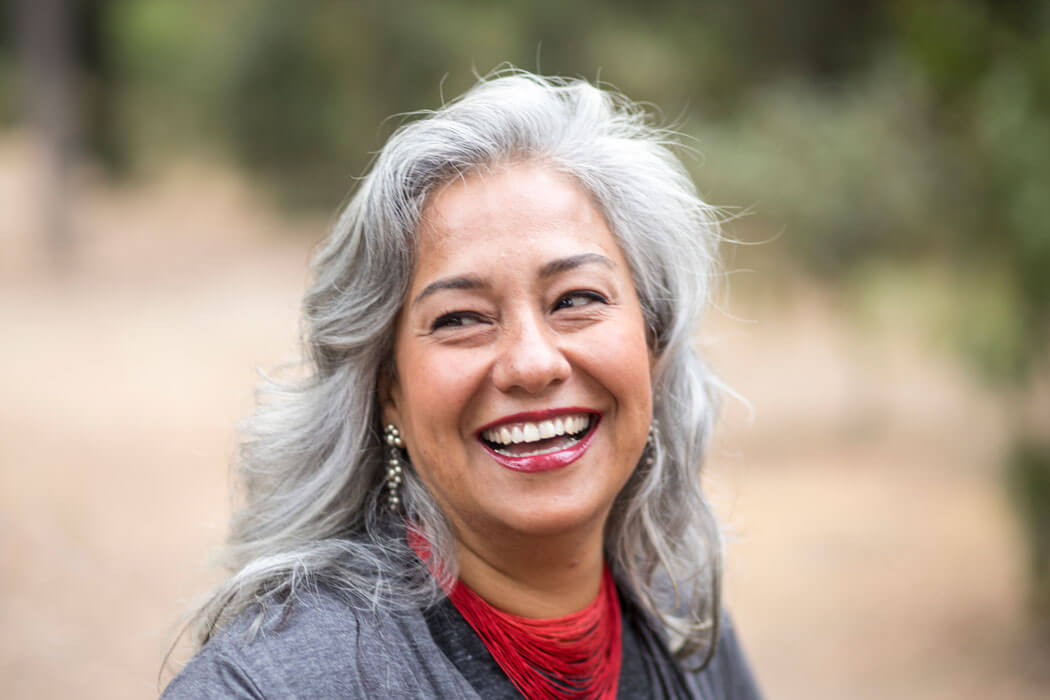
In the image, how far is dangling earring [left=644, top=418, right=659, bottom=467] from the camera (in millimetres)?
2312

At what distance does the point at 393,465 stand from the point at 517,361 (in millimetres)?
395

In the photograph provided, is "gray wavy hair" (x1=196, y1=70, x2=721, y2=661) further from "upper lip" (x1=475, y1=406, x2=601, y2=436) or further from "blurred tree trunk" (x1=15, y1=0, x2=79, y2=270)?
"blurred tree trunk" (x1=15, y1=0, x2=79, y2=270)

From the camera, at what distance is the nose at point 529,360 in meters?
1.84

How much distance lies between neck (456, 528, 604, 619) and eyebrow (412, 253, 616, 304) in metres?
0.46

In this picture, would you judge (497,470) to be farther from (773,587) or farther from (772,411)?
(772,411)

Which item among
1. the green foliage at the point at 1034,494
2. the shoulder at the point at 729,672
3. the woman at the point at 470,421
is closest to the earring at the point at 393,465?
the woman at the point at 470,421

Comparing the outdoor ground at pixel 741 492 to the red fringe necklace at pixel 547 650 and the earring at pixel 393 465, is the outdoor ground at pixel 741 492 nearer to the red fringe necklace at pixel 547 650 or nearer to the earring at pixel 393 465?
the earring at pixel 393 465

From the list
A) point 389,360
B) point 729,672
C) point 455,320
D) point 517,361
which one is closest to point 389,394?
point 389,360

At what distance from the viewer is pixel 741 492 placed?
9336 mm

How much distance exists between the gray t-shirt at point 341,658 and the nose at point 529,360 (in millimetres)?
451

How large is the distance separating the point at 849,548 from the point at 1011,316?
3.32m

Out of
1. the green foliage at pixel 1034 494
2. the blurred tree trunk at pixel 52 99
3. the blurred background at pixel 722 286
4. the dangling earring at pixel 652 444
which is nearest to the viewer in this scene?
the dangling earring at pixel 652 444

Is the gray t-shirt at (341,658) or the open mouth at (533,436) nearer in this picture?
the gray t-shirt at (341,658)

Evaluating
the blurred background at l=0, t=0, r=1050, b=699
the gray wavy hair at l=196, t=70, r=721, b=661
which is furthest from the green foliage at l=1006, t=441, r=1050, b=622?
the gray wavy hair at l=196, t=70, r=721, b=661
